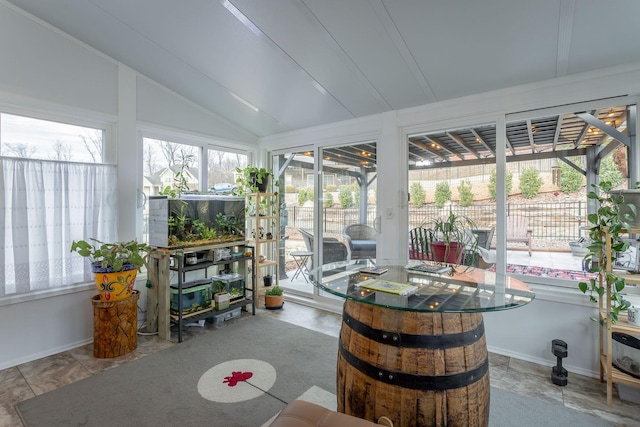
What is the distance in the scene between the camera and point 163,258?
2.87 meters

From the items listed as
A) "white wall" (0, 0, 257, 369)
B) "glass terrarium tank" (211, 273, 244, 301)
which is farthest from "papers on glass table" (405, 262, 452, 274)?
"white wall" (0, 0, 257, 369)

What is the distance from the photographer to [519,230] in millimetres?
2646

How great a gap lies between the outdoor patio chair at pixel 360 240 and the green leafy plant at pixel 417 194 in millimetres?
539

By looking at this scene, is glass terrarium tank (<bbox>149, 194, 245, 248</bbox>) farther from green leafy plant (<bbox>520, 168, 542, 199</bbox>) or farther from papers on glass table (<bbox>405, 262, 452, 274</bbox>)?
green leafy plant (<bbox>520, 168, 542, 199</bbox>)

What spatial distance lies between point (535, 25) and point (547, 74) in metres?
0.59

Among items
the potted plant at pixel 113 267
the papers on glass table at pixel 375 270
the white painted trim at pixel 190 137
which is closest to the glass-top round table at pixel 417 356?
the papers on glass table at pixel 375 270

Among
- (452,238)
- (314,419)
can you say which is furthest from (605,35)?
(314,419)

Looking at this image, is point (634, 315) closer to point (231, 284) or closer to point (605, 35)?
point (605, 35)

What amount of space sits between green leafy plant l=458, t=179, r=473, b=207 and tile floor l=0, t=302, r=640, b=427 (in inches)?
51.8

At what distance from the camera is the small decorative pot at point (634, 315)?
73.7 inches

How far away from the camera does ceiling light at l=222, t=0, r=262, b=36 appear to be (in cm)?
209

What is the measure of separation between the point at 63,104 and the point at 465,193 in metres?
3.59

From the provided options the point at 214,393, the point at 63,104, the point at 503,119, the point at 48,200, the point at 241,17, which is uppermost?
the point at 241,17

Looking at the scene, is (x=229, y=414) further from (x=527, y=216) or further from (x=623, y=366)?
(x=527, y=216)
